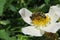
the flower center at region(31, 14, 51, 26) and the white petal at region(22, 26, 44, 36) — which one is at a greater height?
the flower center at region(31, 14, 51, 26)

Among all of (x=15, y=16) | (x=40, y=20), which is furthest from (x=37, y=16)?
(x=15, y=16)

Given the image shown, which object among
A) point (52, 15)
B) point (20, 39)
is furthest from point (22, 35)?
point (52, 15)

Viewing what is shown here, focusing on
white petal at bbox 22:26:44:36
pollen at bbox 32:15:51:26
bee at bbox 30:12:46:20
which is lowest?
white petal at bbox 22:26:44:36

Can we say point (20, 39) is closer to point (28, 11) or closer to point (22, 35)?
point (22, 35)

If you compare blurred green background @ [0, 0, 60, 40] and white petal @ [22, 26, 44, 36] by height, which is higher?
blurred green background @ [0, 0, 60, 40]

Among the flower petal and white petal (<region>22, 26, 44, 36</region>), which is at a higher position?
the flower petal

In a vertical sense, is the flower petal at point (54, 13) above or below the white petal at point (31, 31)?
above
